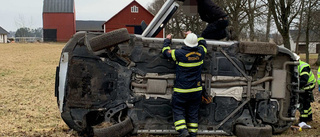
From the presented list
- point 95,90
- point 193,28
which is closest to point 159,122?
point 95,90

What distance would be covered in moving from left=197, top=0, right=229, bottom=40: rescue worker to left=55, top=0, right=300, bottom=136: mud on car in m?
0.57

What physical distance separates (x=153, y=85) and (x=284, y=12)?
15.7 meters

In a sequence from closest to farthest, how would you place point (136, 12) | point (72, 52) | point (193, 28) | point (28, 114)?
point (72, 52)
point (28, 114)
point (193, 28)
point (136, 12)

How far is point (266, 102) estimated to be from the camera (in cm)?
480

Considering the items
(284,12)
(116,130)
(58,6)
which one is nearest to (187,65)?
(116,130)

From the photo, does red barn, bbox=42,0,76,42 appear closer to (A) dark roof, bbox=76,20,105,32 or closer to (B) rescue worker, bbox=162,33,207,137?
(A) dark roof, bbox=76,20,105,32

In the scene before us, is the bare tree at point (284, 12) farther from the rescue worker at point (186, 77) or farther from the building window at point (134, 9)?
the building window at point (134, 9)

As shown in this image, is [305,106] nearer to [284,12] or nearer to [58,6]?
[284,12]

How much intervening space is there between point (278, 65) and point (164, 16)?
182 centimetres

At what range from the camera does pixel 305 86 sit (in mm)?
6211

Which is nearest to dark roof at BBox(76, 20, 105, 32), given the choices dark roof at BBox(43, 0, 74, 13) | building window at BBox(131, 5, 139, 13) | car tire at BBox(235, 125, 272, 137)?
dark roof at BBox(43, 0, 74, 13)

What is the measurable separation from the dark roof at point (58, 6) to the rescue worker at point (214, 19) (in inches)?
1860

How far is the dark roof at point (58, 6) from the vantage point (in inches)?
1946

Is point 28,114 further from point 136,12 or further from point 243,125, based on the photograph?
point 136,12
